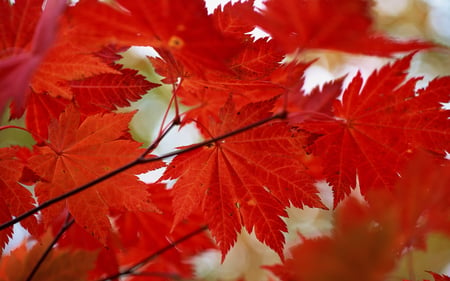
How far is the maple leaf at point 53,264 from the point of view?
719 millimetres

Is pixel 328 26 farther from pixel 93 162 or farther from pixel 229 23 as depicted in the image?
pixel 93 162

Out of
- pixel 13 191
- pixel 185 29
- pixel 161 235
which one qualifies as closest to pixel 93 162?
pixel 13 191

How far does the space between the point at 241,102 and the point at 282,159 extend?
281 millimetres

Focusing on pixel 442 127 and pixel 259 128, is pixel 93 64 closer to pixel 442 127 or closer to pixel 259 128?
pixel 259 128

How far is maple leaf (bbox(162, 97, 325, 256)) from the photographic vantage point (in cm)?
90

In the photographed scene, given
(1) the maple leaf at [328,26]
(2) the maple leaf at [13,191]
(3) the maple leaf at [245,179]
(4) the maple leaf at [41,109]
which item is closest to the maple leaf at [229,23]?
(3) the maple leaf at [245,179]

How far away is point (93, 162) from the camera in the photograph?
926mm

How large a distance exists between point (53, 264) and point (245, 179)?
406 mm

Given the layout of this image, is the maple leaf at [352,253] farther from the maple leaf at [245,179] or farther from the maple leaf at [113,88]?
the maple leaf at [113,88]

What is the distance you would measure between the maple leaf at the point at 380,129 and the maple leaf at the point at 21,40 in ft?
1.72

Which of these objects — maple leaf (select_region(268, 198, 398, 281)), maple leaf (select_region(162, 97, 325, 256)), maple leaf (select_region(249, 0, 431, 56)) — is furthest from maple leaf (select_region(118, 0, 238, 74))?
maple leaf (select_region(268, 198, 398, 281))

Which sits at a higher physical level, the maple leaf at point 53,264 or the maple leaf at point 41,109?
the maple leaf at point 41,109

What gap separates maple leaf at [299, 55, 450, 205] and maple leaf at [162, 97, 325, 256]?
0.07 metres

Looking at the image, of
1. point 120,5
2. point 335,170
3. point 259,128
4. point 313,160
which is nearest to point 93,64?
point 120,5
